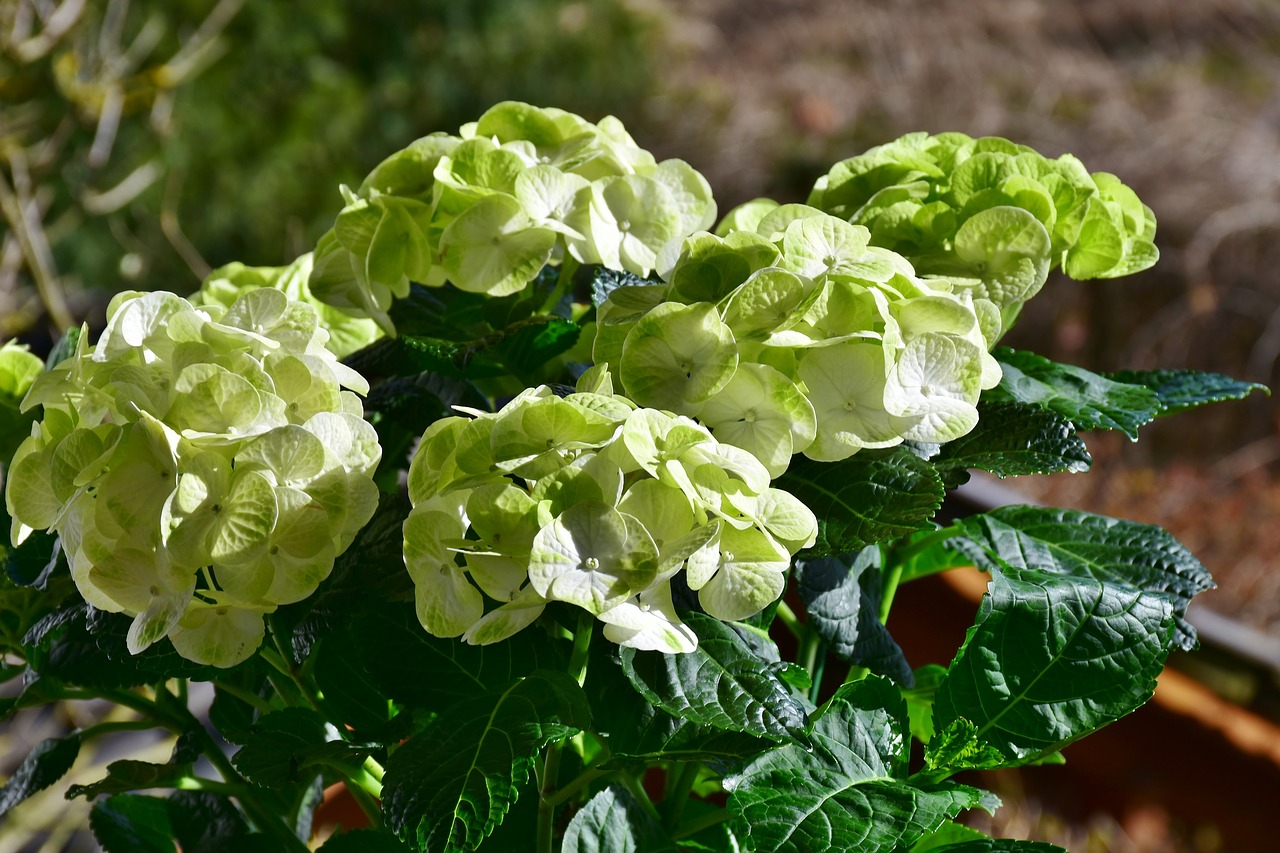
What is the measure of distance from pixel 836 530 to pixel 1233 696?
112cm

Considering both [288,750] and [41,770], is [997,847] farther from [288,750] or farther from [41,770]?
[41,770]

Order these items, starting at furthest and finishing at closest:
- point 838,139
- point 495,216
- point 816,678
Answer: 1. point 838,139
2. point 816,678
3. point 495,216

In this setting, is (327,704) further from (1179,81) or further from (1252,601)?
(1179,81)

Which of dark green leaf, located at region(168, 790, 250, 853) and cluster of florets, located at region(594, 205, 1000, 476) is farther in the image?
dark green leaf, located at region(168, 790, 250, 853)

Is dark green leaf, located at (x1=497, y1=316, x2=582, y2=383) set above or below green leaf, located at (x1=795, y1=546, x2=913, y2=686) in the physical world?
above

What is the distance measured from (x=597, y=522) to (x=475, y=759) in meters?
0.09

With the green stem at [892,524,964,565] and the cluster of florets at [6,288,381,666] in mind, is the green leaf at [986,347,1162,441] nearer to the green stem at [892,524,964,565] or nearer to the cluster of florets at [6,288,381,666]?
the green stem at [892,524,964,565]

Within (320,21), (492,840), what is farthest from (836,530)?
(320,21)

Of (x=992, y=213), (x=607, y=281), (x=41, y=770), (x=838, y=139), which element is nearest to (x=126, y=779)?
(x=41, y=770)

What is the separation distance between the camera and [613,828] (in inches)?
16.1

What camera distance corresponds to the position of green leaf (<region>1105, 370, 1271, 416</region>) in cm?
49

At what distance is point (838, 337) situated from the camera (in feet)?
1.20

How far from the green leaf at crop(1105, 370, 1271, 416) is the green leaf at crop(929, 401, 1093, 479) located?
0.28 feet

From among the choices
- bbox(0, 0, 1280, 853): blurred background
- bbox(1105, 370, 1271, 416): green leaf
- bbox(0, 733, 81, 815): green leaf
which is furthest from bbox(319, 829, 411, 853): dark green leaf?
bbox(0, 0, 1280, 853): blurred background
